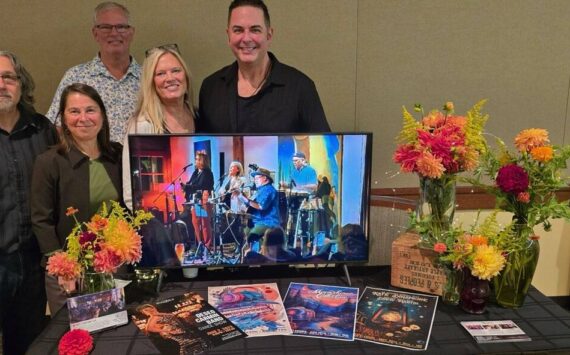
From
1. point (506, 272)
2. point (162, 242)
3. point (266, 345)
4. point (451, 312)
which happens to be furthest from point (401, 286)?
point (162, 242)

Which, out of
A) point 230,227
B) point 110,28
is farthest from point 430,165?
point 110,28

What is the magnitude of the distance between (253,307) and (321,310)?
22 centimetres

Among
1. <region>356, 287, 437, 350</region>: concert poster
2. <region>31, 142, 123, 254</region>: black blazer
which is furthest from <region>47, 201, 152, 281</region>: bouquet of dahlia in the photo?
<region>356, 287, 437, 350</region>: concert poster

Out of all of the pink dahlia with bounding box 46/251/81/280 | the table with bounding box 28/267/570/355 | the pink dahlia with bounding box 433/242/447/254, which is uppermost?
the pink dahlia with bounding box 433/242/447/254

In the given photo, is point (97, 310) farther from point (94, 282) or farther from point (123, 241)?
point (123, 241)

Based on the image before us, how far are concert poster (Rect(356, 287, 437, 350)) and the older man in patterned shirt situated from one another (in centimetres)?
147

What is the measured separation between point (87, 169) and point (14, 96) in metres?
0.46

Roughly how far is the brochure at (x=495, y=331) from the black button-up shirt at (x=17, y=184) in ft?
5.68

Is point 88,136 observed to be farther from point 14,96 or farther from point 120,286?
point 120,286

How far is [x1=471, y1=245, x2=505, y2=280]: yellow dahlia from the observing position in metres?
1.36

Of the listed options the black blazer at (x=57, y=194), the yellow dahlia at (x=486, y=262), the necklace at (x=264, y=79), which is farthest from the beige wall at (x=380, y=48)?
the yellow dahlia at (x=486, y=262)

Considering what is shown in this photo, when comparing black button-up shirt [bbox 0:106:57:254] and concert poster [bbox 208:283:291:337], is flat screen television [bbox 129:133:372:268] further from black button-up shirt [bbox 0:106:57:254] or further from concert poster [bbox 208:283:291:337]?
black button-up shirt [bbox 0:106:57:254]

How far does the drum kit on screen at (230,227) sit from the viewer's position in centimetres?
157

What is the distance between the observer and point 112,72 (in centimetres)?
237
